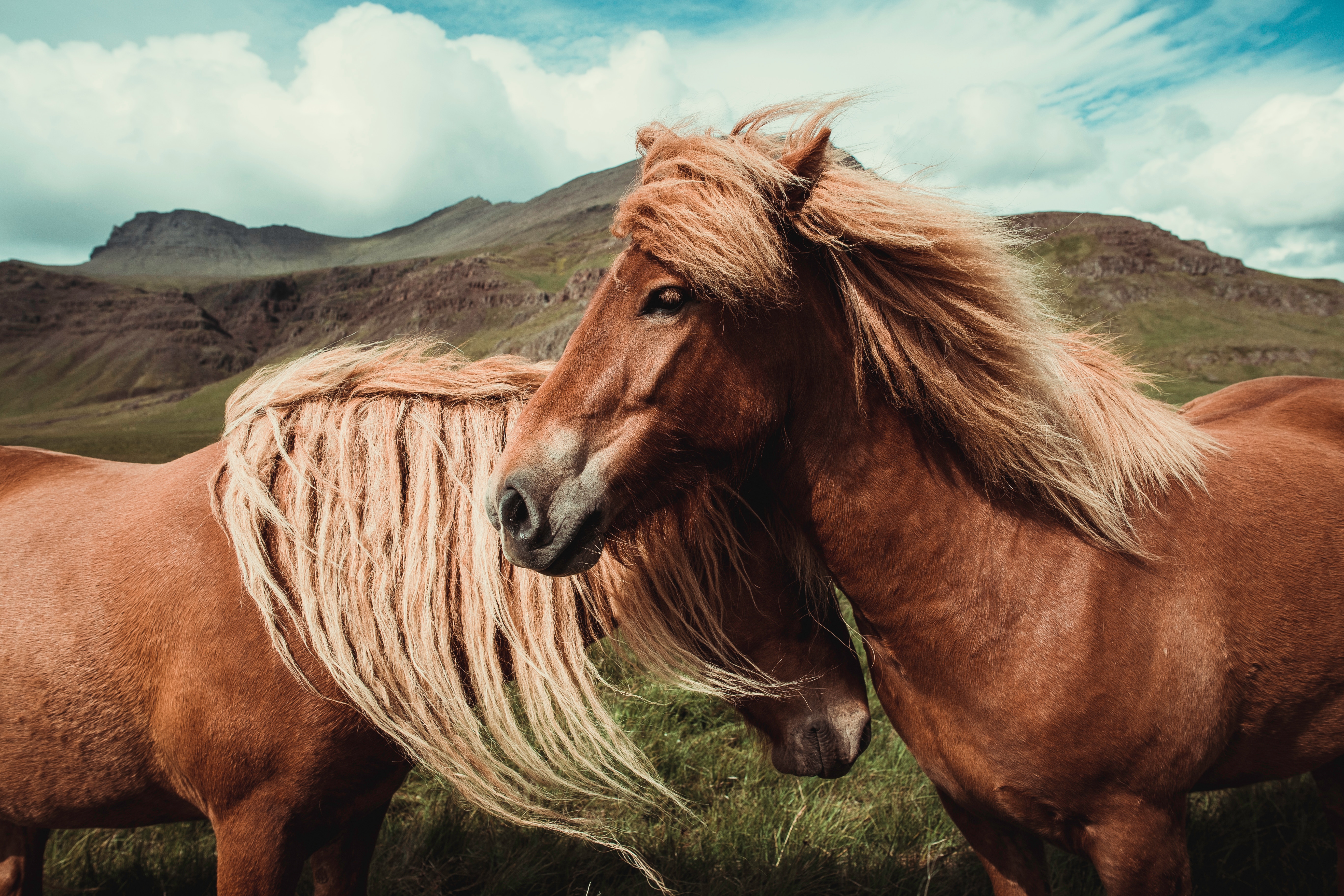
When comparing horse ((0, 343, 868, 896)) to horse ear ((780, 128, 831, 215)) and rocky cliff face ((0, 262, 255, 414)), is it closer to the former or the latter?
horse ear ((780, 128, 831, 215))

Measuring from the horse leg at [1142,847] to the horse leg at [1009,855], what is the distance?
1.09 ft

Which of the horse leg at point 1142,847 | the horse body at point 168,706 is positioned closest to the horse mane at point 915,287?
the horse leg at point 1142,847

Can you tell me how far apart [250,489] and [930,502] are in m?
1.83

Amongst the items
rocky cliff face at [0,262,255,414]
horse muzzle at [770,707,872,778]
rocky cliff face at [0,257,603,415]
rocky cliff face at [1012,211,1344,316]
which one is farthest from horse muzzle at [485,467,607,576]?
rocky cliff face at [0,262,255,414]

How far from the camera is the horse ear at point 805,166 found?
1.53m

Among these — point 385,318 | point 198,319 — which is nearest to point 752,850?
point 385,318

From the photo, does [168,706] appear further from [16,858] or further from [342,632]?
[16,858]

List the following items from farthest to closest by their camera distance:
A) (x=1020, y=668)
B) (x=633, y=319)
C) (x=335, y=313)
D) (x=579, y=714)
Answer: (x=335, y=313) → (x=579, y=714) → (x=1020, y=668) → (x=633, y=319)

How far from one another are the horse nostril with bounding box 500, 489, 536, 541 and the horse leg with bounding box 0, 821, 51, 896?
2551 mm

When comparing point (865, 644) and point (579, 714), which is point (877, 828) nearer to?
point (865, 644)

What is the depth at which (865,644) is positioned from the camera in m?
2.12

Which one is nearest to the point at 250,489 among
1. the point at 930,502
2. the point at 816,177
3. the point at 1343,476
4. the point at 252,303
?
the point at 816,177

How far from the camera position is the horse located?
Answer: 1.79 meters

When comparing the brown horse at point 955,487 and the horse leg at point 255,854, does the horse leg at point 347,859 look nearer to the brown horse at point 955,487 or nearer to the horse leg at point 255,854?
the horse leg at point 255,854
